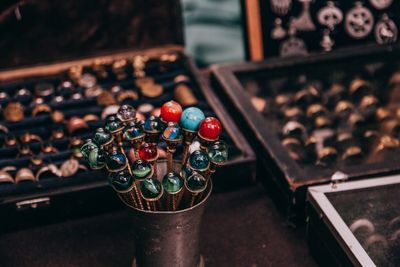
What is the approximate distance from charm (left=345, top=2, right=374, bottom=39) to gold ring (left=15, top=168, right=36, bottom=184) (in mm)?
1251

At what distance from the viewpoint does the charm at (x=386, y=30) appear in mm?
1997

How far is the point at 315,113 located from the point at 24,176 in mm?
915

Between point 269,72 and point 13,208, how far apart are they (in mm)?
975

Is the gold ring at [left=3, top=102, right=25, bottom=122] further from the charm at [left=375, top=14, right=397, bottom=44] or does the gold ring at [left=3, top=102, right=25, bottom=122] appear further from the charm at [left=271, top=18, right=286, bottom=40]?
the charm at [left=375, top=14, right=397, bottom=44]

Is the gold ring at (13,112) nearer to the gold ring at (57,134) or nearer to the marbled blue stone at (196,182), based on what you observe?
the gold ring at (57,134)

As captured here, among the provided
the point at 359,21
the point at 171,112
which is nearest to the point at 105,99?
the point at 171,112

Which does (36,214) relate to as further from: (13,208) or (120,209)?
(120,209)

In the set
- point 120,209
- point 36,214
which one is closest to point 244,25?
point 120,209

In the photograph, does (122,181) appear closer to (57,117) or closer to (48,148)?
(48,148)

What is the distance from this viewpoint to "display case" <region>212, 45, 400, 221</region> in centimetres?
138

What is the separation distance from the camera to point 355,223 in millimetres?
1206

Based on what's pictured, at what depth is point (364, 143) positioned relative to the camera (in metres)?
1.64

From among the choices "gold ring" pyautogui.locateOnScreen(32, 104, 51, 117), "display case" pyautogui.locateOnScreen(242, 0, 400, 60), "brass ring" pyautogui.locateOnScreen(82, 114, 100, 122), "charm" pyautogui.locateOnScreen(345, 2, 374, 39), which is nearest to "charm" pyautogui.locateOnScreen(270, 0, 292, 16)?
"display case" pyautogui.locateOnScreen(242, 0, 400, 60)

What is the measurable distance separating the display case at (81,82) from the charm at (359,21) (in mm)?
616
